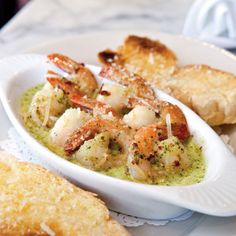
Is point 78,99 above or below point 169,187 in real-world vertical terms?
below

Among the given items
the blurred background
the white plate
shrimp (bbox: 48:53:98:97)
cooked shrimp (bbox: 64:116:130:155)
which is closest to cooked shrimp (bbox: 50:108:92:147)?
cooked shrimp (bbox: 64:116:130:155)

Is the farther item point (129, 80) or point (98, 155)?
point (129, 80)

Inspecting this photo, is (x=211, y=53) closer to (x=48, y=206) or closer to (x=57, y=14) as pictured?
(x=57, y=14)

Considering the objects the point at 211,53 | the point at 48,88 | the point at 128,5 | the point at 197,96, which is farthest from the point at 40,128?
the point at 128,5

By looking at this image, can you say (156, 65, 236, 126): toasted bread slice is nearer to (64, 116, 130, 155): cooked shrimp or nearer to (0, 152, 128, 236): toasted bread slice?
(64, 116, 130, 155): cooked shrimp

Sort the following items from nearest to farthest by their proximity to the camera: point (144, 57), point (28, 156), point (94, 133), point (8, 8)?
point (94, 133) < point (28, 156) < point (144, 57) < point (8, 8)

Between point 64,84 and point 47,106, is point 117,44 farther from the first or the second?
point 47,106

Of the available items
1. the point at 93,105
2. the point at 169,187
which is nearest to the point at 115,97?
the point at 93,105
